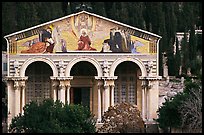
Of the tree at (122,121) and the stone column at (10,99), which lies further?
the stone column at (10,99)

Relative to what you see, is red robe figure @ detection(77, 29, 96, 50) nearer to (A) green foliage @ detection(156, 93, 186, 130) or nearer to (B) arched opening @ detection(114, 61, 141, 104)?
(B) arched opening @ detection(114, 61, 141, 104)

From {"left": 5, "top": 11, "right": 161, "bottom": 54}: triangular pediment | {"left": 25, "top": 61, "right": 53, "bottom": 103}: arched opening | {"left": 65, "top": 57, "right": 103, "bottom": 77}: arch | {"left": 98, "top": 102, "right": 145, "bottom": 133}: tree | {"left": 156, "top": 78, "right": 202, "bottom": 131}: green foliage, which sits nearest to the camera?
{"left": 98, "top": 102, "right": 145, "bottom": 133}: tree

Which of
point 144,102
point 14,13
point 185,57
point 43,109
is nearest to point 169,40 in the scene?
point 185,57

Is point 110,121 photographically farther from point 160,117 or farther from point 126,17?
point 126,17

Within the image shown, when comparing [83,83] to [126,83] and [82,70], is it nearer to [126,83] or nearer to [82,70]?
[82,70]

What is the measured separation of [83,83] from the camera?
39.2 metres

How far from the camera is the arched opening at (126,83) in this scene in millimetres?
39062

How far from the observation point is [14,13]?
184 ft

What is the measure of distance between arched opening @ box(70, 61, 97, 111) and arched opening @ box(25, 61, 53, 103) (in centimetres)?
177

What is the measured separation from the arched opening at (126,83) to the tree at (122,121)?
736cm

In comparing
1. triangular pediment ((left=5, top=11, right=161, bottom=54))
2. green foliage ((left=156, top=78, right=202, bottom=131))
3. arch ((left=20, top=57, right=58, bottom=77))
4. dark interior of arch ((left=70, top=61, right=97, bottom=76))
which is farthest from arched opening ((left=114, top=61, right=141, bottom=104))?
green foliage ((left=156, top=78, right=202, bottom=131))

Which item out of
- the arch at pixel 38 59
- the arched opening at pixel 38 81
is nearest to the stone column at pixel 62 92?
the arch at pixel 38 59

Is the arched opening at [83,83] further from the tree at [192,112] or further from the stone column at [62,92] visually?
the tree at [192,112]

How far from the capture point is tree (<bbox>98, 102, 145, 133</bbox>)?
30391mm
